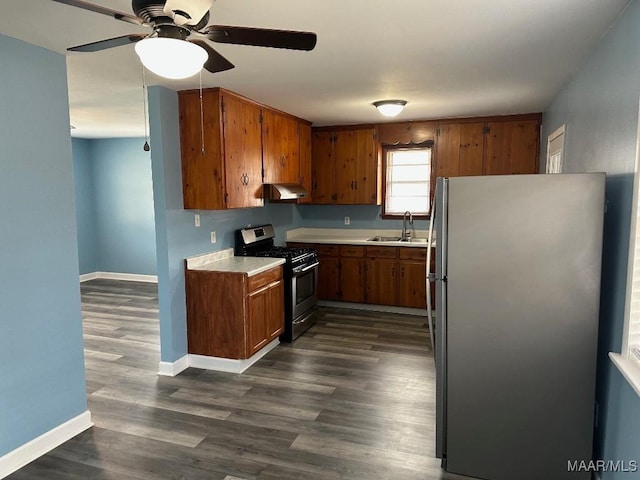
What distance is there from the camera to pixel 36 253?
2592mm

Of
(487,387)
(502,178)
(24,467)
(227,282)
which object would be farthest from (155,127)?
(487,387)

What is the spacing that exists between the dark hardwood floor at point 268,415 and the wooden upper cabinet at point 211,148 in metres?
1.52

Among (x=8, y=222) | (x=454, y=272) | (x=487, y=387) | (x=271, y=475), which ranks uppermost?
(x=8, y=222)

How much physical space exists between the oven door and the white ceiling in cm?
174

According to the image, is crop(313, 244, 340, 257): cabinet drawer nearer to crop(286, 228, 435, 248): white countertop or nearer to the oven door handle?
crop(286, 228, 435, 248): white countertop

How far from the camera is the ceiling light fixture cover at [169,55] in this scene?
145 cm

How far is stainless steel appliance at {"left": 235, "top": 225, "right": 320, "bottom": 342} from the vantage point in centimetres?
444

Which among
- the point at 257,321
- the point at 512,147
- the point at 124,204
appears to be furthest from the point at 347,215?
the point at 124,204

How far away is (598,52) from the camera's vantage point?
253 centimetres

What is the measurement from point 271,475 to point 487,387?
4.16 ft

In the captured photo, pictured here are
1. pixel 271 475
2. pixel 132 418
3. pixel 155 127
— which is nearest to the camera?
pixel 271 475

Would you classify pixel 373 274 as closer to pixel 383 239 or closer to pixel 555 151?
pixel 383 239

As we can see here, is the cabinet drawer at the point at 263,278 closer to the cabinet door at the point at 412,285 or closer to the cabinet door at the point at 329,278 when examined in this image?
the cabinet door at the point at 329,278

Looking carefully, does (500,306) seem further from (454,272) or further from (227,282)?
(227,282)
